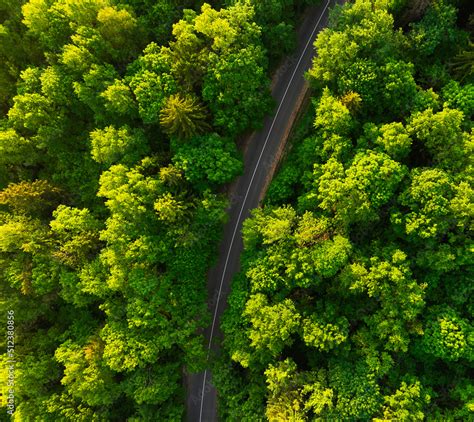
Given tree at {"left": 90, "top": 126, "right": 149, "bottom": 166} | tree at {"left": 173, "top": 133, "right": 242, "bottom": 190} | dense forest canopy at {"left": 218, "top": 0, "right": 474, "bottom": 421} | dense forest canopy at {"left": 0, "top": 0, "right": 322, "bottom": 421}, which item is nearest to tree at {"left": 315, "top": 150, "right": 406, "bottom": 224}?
dense forest canopy at {"left": 218, "top": 0, "right": 474, "bottom": 421}

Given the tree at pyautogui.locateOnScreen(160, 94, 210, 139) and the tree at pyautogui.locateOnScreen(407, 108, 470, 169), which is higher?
the tree at pyautogui.locateOnScreen(407, 108, 470, 169)

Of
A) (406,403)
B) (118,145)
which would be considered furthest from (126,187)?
(406,403)

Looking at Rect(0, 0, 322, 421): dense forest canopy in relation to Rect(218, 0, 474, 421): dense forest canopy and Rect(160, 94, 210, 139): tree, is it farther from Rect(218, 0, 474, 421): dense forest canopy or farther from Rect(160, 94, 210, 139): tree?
Rect(218, 0, 474, 421): dense forest canopy

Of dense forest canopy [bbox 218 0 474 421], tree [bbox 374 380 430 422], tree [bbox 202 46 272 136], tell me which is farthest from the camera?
tree [bbox 202 46 272 136]

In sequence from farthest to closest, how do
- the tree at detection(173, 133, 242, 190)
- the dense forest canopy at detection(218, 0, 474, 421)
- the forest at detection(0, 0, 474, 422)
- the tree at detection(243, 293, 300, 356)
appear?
the tree at detection(173, 133, 242, 190)
the tree at detection(243, 293, 300, 356)
the forest at detection(0, 0, 474, 422)
the dense forest canopy at detection(218, 0, 474, 421)

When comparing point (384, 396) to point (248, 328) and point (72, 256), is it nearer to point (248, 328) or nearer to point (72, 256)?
point (248, 328)

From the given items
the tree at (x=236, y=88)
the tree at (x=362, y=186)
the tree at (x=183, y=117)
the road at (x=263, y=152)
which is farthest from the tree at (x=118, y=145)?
the tree at (x=362, y=186)

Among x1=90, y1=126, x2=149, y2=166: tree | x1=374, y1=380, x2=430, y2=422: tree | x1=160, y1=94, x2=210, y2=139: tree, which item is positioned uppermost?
x1=160, y1=94, x2=210, y2=139: tree

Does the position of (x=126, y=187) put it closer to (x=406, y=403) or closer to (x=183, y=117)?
(x=183, y=117)
